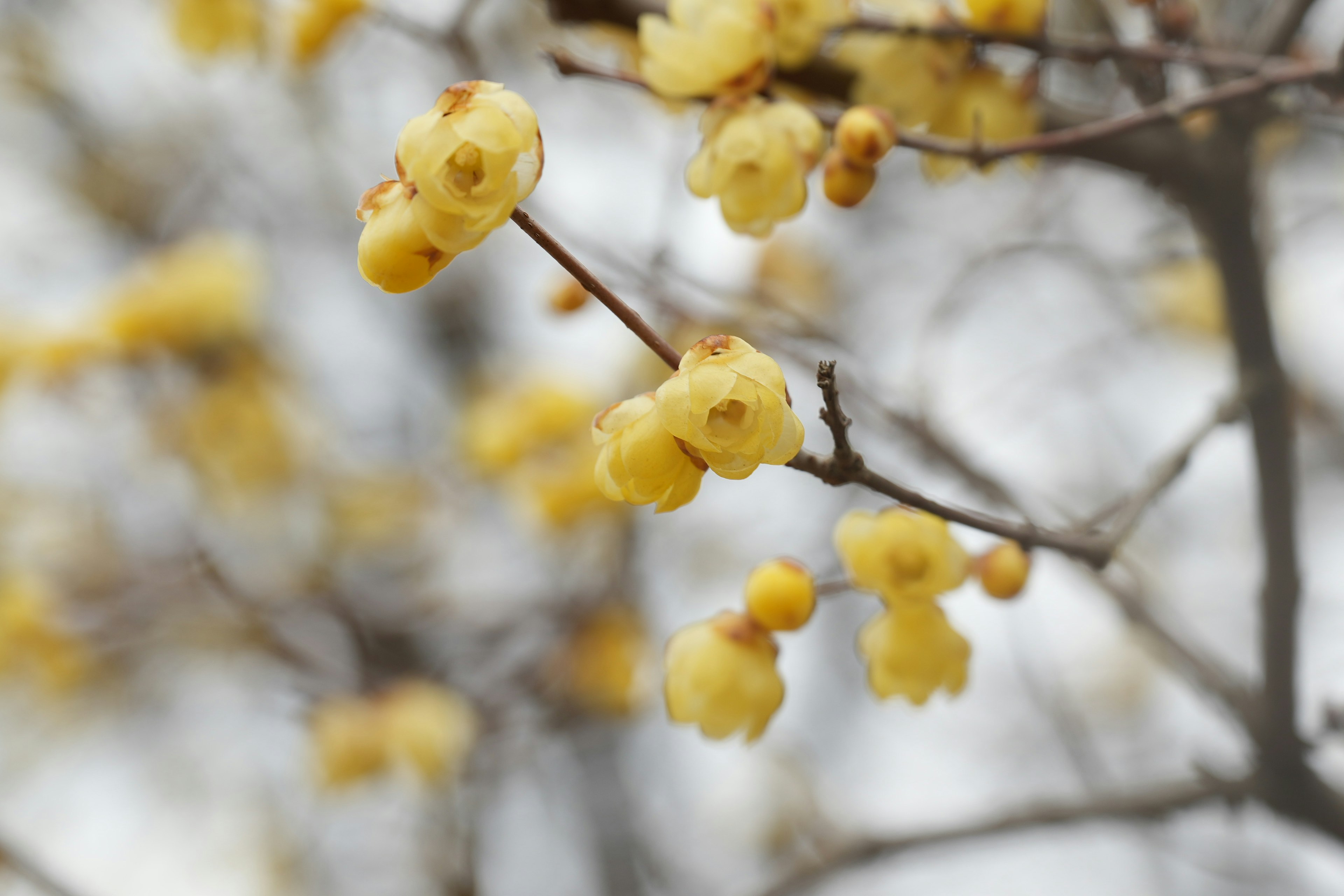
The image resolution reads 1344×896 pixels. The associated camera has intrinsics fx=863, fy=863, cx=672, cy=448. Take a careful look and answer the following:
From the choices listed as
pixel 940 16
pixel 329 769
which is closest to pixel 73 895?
pixel 329 769

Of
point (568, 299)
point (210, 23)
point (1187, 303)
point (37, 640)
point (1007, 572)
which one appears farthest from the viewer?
point (1187, 303)

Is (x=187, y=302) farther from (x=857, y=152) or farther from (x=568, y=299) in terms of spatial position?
(x=857, y=152)

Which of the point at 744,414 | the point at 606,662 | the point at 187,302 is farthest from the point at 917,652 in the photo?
the point at 187,302

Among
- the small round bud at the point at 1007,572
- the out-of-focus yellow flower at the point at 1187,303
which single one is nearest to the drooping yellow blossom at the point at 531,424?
the small round bud at the point at 1007,572

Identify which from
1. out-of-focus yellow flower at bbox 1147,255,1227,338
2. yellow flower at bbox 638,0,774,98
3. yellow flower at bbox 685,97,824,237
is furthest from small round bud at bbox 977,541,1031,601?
out-of-focus yellow flower at bbox 1147,255,1227,338

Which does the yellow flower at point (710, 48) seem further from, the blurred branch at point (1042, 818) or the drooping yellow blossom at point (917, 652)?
the blurred branch at point (1042, 818)

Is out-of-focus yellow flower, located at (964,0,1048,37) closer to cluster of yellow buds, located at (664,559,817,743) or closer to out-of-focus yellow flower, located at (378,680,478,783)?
cluster of yellow buds, located at (664,559,817,743)
